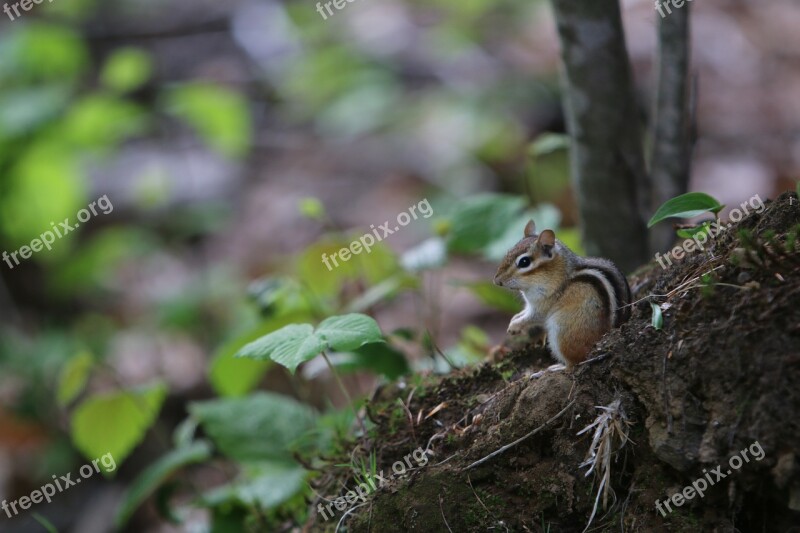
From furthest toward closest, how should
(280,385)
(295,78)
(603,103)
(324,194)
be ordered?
(295,78)
(324,194)
(280,385)
(603,103)

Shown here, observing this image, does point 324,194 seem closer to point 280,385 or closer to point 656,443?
point 280,385

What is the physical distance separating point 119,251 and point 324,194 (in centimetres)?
247

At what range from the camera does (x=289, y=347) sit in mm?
2729

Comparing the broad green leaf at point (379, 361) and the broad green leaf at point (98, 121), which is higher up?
the broad green leaf at point (98, 121)

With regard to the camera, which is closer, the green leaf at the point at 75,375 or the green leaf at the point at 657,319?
the green leaf at the point at 657,319

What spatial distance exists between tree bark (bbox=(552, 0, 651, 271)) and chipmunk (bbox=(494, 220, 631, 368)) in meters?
0.65

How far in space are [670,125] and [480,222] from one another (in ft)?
3.31

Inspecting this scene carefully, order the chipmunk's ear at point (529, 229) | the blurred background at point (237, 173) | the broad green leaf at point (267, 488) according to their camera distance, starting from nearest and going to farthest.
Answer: the chipmunk's ear at point (529, 229) → the broad green leaf at point (267, 488) → the blurred background at point (237, 173)

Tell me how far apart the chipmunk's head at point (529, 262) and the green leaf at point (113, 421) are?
2.11m

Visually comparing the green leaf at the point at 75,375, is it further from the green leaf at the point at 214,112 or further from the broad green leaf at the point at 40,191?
the broad green leaf at the point at 40,191

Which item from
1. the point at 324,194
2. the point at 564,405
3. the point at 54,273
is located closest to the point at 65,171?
the point at 54,273

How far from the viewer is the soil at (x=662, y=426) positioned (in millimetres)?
2123

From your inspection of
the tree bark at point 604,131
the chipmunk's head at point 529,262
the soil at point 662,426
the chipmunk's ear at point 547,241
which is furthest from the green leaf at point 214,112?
the soil at point 662,426

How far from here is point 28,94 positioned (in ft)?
26.9
